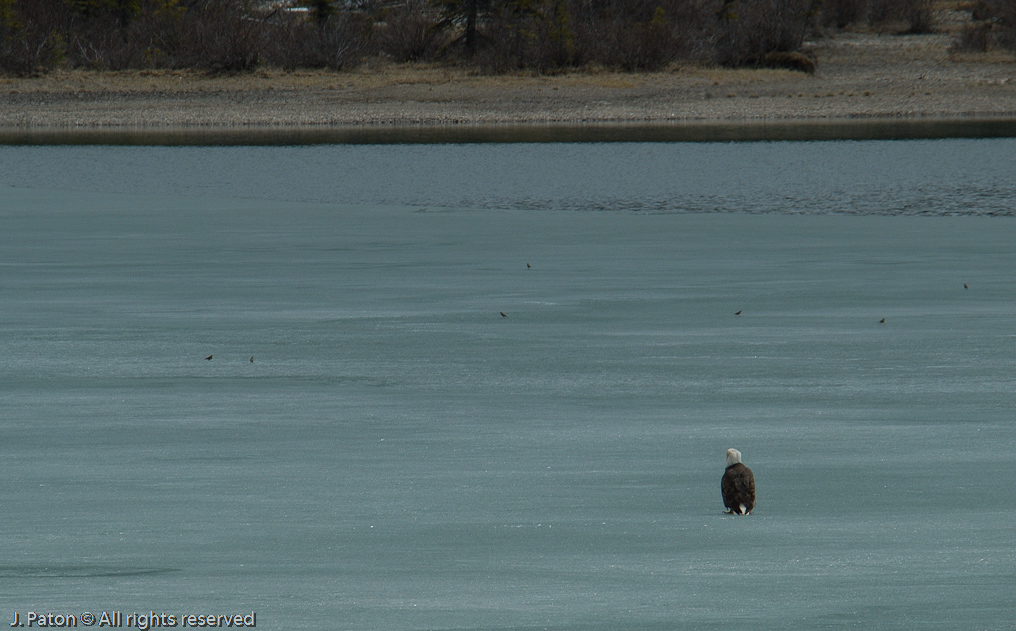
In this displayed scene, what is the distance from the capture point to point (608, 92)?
35.3 m

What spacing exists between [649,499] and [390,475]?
839 mm

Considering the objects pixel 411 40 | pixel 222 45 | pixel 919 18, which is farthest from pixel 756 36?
pixel 222 45

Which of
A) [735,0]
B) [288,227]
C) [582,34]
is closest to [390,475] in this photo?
[288,227]

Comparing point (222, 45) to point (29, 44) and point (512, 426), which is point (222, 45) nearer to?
point (29, 44)

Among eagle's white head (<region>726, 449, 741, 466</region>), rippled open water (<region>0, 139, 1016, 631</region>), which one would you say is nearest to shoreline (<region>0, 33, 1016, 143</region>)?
rippled open water (<region>0, 139, 1016, 631</region>)

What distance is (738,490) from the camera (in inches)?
154

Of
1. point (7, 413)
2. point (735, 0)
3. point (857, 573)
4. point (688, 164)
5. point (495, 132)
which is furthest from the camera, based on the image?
point (735, 0)

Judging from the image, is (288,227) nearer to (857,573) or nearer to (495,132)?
(857,573)

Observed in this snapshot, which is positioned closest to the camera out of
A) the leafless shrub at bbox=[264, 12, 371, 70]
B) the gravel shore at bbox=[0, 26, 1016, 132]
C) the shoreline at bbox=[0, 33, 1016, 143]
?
the shoreline at bbox=[0, 33, 1016, 143]

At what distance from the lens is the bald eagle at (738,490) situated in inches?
154

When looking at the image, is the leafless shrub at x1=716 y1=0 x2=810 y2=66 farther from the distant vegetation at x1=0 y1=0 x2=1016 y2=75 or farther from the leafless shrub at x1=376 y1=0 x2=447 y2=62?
the leafless shrub at x1=376 y1=0 x2=447 y2=62

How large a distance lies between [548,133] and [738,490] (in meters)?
25.0

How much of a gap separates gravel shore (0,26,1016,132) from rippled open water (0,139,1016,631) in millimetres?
21614

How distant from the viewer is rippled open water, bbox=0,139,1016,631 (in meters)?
3.42
